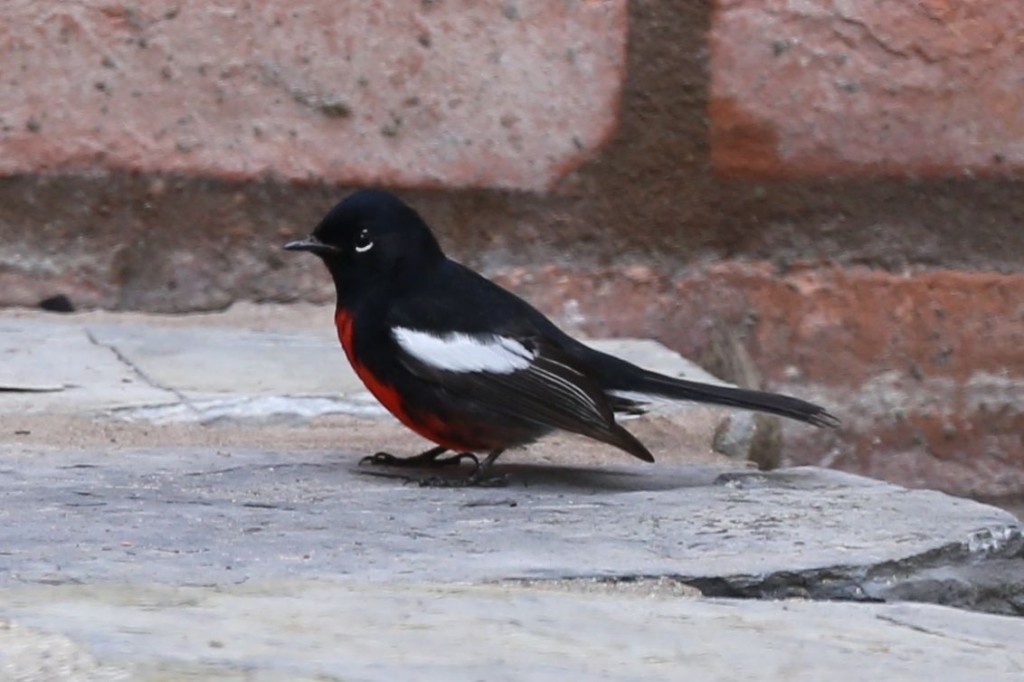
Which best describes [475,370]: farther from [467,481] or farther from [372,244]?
[372,244]

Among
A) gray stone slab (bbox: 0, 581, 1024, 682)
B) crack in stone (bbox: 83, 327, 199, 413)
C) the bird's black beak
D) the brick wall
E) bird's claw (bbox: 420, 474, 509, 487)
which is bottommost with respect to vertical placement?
gray stone slab (bbox: 0, 581, 1024, 682)

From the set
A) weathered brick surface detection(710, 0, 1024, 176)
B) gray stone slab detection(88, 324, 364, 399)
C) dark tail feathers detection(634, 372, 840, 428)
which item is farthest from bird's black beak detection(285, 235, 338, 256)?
weathered brick surface detection(710, 0, 1024, 176)

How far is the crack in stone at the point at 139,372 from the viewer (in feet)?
7.91

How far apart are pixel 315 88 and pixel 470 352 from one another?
64 cm

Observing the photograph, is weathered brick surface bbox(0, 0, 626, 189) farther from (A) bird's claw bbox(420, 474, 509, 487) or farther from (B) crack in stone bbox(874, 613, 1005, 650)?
(B) crack in stone bbox(874, 613, 1005, 650)

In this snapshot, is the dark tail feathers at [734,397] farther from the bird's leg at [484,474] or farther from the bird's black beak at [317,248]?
the bird's black beak at [317,248]

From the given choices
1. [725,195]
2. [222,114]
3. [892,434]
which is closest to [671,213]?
[725,195]

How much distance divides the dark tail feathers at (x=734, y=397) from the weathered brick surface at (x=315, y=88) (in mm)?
528

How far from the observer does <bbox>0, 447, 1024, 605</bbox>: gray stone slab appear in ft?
5.25

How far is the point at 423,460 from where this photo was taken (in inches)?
96.3

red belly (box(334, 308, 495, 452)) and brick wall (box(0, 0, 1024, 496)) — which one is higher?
brick wall (box(0, 0, 1024, 496))

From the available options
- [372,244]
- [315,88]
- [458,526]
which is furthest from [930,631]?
[315,88]

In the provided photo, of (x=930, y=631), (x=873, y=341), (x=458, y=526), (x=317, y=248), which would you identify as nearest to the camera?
(x=930, y=631)

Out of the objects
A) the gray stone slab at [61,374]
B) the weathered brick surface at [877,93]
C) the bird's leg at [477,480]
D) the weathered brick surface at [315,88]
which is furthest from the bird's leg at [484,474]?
the weathered brick surface at [877,93]
